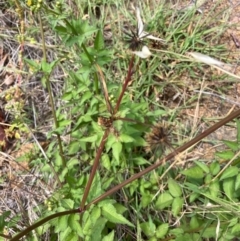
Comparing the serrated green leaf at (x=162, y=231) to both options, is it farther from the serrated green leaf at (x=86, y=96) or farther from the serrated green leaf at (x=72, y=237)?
the serrated green leaf at (x=86, y=96)

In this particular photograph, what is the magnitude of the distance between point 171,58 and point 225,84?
1.00ft

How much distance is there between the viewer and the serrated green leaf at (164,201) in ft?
5.86

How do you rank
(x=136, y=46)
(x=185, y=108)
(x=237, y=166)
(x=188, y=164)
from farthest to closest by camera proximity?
(x=185, y=108) < (x=188, y=164) < (x=237, y=166) < (x=136, y=46)

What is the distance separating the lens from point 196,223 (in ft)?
5.66

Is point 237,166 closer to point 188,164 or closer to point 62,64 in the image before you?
point 188,164

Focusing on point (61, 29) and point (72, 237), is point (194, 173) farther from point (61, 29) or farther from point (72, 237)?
point (61, 29)

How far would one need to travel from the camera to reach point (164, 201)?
1.79 metres

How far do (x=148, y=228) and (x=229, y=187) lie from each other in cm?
38

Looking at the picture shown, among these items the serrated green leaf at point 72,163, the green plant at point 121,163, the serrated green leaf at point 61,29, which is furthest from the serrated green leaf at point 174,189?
the serrated green leaf at point 61,29

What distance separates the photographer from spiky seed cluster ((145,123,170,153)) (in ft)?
6.61

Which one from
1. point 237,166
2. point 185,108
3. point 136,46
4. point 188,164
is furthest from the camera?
point 185,108

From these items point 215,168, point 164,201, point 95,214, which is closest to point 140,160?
point 164,201

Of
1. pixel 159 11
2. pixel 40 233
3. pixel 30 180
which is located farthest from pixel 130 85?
pixel 40 233

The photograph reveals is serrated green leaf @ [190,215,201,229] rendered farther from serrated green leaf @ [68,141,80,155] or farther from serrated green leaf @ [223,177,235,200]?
serrated green leaf @ [68,141,80,155]
